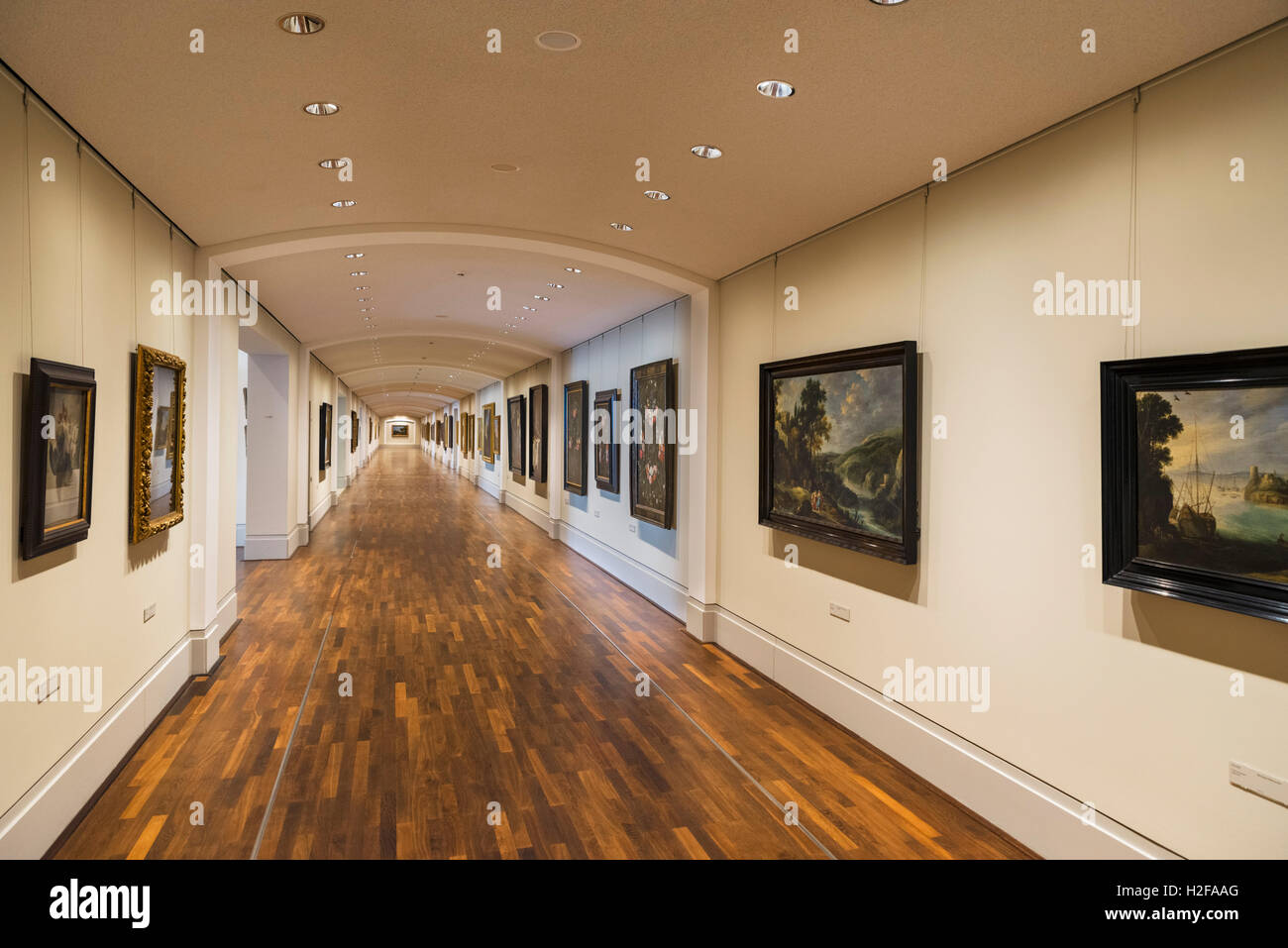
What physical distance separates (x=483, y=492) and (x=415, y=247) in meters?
18.3

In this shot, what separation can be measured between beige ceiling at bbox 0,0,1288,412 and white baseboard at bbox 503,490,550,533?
416 inches

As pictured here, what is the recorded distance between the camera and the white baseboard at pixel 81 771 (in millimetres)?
3580

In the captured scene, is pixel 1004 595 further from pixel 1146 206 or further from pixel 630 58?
pixel 630 58

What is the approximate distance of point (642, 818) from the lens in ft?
14.1

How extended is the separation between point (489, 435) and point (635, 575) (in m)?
14.1

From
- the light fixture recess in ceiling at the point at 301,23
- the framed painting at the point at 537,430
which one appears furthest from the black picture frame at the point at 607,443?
the light fixture recess in ceiling at the point at 301,23

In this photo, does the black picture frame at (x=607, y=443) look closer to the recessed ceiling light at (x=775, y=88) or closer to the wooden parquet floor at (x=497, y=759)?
the wooden parquet floor at (x=497, y=759)

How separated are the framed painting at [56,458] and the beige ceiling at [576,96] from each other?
128cm

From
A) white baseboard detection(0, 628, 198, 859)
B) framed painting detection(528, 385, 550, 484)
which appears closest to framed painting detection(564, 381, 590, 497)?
framed painting detection(528, 385, 550, 484)

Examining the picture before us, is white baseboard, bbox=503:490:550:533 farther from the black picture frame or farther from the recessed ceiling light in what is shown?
the recessed ceiling light

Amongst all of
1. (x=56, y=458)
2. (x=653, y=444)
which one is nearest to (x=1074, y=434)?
(x=56, y=458)

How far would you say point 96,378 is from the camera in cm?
460

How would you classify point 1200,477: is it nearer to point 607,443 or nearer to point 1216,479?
point 1216,479

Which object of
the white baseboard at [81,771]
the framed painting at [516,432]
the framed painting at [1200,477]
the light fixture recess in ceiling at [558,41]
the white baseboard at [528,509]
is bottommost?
the white baseboard at [81,771]
